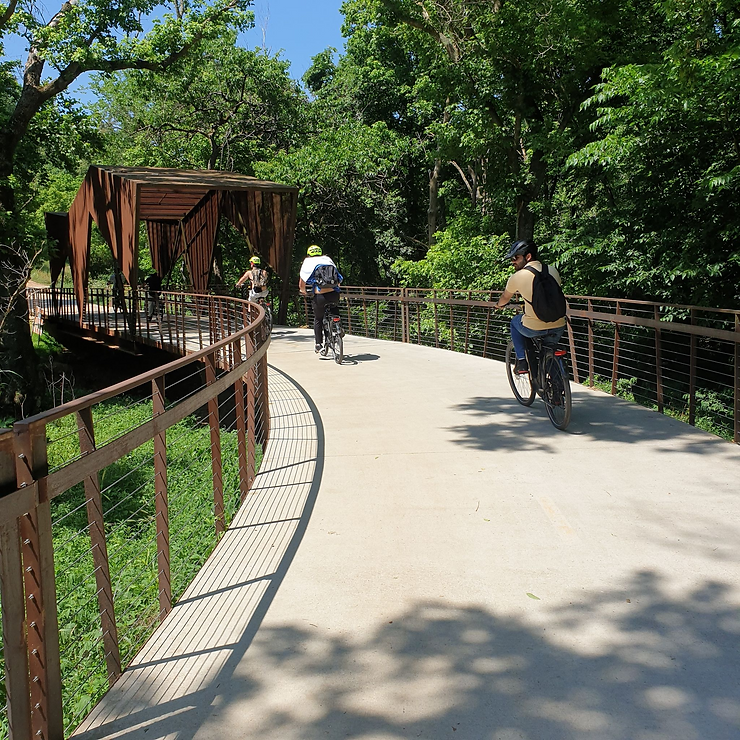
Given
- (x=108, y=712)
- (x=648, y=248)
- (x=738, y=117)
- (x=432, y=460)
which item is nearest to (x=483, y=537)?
(x=432, y=460)

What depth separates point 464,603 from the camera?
3604mm

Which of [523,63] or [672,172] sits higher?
A: [523,63]

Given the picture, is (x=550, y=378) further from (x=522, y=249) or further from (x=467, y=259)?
(x=467, y=259)

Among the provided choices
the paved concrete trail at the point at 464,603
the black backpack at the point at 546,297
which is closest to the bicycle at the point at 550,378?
the black backpack at the point at 546,297

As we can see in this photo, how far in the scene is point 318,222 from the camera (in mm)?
30031

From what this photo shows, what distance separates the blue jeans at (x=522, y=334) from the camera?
730 centimetres

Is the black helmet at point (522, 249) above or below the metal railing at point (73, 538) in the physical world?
above

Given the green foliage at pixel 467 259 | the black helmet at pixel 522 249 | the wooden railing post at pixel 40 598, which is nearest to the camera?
the wooden railing post at pixel 40 598

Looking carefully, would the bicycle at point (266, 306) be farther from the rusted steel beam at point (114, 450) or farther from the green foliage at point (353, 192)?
the green foliage at point (353, 192)

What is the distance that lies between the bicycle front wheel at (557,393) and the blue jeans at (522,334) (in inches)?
11.4

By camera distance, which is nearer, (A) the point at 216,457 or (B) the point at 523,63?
(A) the point at 216,457

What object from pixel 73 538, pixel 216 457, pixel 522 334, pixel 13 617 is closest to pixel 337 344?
pixel 522 334

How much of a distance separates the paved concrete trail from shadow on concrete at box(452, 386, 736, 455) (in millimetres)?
67

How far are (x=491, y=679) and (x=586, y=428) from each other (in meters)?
4.54
